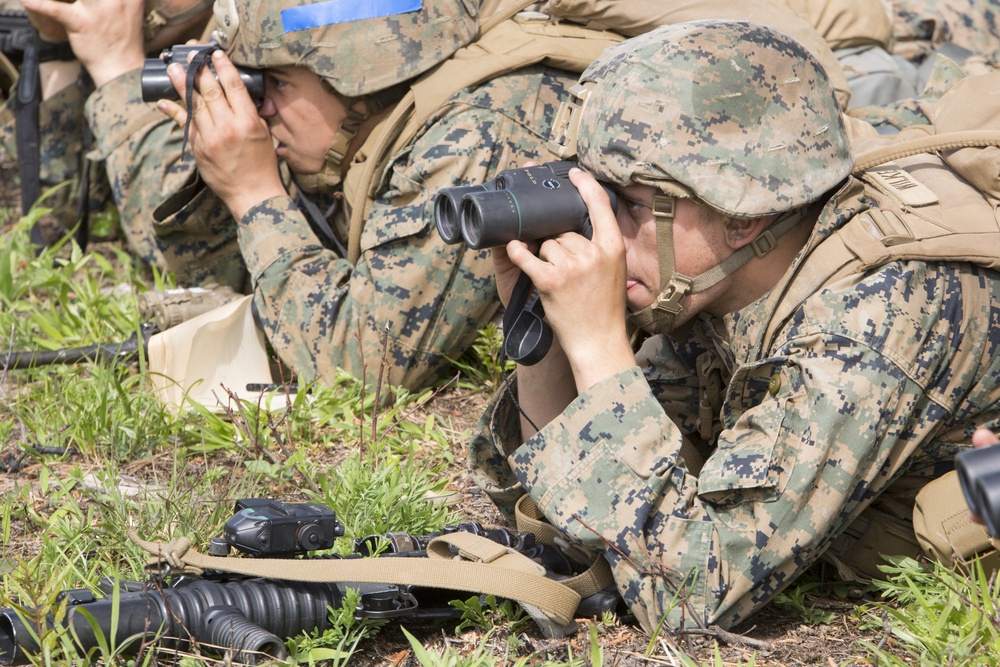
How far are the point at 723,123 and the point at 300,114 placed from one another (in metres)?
1.99

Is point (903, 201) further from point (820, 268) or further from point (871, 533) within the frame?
point (871, 533)

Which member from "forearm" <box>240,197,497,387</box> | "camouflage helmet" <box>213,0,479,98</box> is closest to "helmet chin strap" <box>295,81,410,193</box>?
"camouflage helmet" <box>213,0,479,98</box>

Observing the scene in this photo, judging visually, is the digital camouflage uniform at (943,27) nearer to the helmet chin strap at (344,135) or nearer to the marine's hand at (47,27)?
the helmet chin strap at (344,135)

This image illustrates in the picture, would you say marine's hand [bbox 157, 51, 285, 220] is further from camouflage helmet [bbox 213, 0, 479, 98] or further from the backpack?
the backpack

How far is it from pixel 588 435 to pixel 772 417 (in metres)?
0.39

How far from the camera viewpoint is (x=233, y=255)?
4.73 metres

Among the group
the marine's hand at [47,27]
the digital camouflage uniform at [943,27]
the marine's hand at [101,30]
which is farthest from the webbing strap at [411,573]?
the digital camouflage uniform at [943,27]

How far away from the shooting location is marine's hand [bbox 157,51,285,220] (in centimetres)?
394

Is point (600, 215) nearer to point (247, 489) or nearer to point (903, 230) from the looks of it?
point (903, 230)

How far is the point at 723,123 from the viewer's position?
2451mm

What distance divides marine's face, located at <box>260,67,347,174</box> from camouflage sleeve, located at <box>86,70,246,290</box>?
60cm

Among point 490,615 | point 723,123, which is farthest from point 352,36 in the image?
point 490,615

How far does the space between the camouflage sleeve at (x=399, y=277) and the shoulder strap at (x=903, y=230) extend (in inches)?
51.9

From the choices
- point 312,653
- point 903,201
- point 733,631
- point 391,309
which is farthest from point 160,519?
point 903,201
